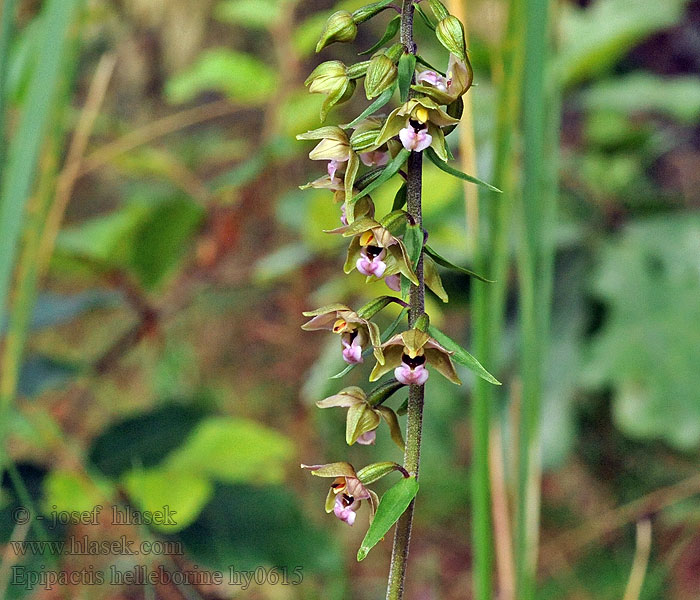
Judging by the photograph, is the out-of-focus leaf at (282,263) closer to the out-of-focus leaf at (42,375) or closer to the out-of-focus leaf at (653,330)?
the out-of-focus leaf at (42,375)

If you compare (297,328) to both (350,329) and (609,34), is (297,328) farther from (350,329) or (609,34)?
(350,329)

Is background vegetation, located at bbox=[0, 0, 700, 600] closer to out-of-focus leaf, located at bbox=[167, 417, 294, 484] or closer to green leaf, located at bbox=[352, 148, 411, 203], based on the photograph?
out-of-focus leaf, located at bbox=[167, 417, 294, 484]

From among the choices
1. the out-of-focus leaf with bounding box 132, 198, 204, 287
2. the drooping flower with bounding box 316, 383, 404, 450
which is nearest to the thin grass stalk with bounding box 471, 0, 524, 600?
the drooping flower with bounding box 316, 383, 404, 450

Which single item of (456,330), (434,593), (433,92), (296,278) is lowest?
(434,593)

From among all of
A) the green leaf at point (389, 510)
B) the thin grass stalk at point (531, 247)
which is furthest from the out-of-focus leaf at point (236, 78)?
the green leaf at point (389, 510)

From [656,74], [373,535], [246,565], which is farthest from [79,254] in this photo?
[656,74]

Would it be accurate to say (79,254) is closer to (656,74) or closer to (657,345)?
(657,345)
